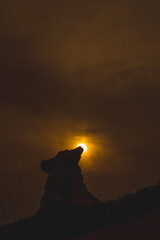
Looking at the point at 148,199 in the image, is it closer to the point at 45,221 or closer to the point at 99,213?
the point at 99,213

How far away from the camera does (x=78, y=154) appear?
30016 mm

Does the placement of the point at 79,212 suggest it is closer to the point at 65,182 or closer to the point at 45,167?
the point at 65,182

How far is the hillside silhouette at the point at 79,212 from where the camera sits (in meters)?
19.0

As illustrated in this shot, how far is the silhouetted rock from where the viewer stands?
27.1 m

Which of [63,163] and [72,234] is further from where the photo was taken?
[63,163]

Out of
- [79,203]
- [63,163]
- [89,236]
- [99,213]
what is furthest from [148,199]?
[63,163]

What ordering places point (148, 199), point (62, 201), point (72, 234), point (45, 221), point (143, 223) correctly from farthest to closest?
point (62, 201)
point (45, 221)
point (148, 199)
point (72, 234)
point (143, 223)

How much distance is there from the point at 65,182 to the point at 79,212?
4.22 m

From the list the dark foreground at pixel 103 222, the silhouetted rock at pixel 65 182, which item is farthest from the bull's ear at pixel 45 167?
the dark foreground at pixel 103 222

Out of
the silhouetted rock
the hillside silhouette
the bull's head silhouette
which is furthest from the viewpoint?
the bull's head silhouette

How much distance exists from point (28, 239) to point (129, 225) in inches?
257

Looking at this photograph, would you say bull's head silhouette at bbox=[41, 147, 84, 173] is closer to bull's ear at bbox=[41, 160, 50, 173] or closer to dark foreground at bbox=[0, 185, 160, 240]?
bull's ear at bbox=[41, 160, 50, 173]

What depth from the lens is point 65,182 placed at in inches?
1112

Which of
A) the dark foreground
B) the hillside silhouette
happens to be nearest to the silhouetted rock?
the hillside silhouette
